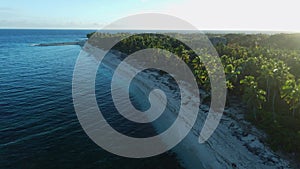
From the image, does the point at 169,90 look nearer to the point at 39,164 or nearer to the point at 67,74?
the point at 39,164

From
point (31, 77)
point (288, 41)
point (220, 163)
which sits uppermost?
point (288, 41)

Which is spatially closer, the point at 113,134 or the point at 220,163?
the point at 220,163

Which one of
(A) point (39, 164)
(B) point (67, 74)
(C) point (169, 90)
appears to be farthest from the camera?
(B) point (67, 74)

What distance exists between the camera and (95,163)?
30.3 metres

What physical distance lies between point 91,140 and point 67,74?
168ft

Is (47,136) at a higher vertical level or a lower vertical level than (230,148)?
higher

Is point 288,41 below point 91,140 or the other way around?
the other way around

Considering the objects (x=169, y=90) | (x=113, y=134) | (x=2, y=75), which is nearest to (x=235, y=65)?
(x=169, y=90)

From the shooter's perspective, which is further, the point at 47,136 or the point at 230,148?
the point at 47,136

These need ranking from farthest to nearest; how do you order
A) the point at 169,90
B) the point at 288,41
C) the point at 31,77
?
the point at 288,41
the point at 31,77
the point at 169,90

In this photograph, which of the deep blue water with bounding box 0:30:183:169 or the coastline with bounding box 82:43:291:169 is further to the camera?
the deep blue water with bounding box 0:30:183:169

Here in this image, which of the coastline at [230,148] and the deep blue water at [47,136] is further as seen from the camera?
the deep blue water at [47,136]

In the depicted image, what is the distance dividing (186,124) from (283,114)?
55.3 ft

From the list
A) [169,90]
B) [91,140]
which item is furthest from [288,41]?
[91,140]
